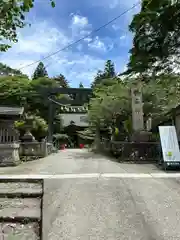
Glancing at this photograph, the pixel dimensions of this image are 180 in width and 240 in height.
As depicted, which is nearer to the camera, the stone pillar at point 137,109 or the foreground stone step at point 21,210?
the foreground stone step at point 21,210

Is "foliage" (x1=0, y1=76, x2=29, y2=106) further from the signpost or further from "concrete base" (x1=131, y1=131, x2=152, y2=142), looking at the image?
the signpost

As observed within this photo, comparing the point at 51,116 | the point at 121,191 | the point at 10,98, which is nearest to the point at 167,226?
the point at 121,191

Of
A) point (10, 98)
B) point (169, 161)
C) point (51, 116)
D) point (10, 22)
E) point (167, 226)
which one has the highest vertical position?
point (10, 98)

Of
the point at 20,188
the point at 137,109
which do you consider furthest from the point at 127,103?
the point at 20,188

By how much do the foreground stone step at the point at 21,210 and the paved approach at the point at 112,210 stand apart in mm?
206

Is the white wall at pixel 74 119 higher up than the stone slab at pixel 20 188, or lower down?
higher up

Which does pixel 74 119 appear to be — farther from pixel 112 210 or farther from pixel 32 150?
pixel 112 210

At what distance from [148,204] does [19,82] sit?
26590 mm

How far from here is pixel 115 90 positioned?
55.9 feet

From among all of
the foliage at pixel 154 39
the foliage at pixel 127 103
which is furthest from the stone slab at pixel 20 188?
the foliage at pixel 127 103

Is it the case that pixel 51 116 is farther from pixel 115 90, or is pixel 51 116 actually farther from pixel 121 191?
pixel 121 191

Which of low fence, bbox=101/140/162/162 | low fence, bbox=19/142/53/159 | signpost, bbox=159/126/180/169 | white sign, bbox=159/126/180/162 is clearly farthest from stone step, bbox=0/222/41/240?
low fence, bbox=19/142/53/159

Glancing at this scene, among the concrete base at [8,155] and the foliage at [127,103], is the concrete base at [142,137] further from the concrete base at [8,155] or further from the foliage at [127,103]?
the concrete base at [8,155]

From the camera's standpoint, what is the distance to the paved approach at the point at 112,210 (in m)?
3.59
